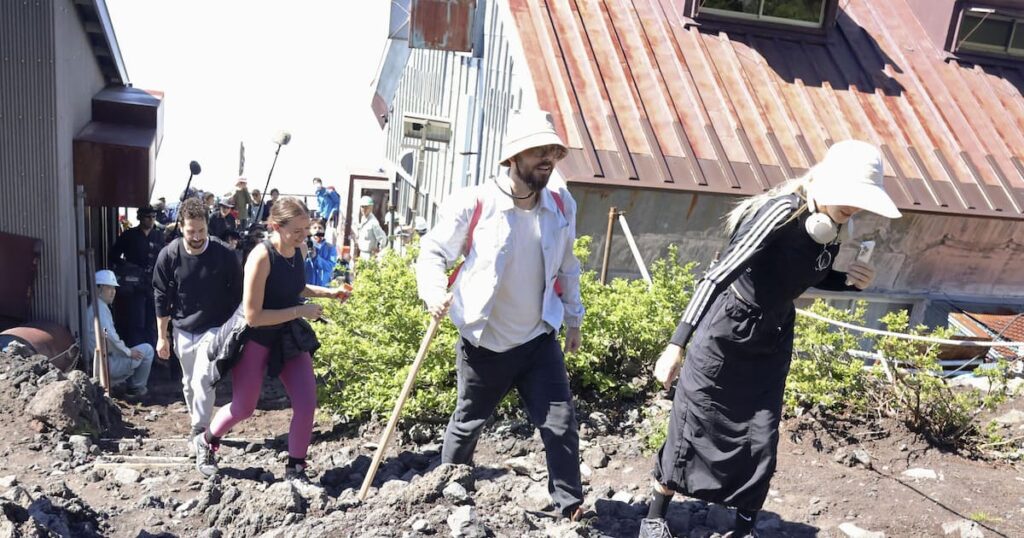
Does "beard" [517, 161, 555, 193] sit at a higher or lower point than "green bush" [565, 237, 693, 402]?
higher

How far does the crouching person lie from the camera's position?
8.27 meters

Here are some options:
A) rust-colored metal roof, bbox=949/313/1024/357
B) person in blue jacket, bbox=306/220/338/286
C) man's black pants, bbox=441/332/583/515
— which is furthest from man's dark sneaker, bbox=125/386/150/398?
rust-colored metal roof, bbox=949/313/1024/357

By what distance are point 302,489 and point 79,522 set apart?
106 cm

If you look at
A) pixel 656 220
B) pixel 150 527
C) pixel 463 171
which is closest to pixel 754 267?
pixel 150 527

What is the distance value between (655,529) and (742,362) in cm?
88

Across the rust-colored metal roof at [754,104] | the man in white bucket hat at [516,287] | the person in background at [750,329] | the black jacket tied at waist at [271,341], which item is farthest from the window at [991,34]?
the black jacket tied at waist at [271,341]

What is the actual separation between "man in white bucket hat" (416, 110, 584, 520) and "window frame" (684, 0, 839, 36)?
7.53m

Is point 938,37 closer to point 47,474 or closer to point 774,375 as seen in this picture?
point 774,375

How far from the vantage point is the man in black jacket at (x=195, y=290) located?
227 inches

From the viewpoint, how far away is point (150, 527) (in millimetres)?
4379

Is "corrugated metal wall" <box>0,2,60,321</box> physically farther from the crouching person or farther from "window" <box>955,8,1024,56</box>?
"window" <box>955,8,1024,56</box>

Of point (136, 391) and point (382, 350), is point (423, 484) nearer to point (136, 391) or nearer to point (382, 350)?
point (382, 350)

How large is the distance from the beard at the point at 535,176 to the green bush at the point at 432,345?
2.15 metres

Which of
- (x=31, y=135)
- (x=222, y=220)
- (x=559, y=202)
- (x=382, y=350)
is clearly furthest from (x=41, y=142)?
(x=559, y=202)
